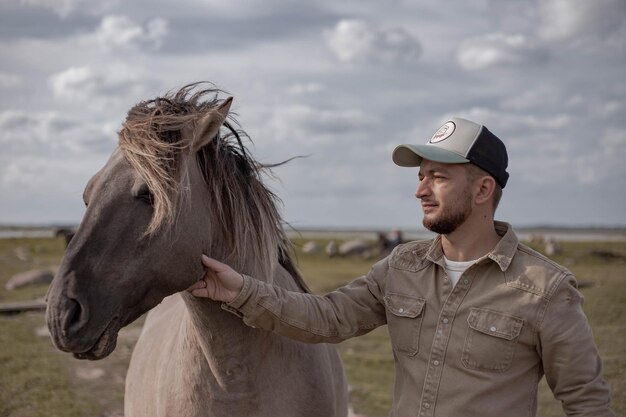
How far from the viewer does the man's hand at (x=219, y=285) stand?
2471 millimetres

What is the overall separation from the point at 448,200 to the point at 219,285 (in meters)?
0.98

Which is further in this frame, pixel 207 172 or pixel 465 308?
pixel 207 172

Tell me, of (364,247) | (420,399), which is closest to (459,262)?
(420,399)

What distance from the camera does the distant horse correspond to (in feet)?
7.20

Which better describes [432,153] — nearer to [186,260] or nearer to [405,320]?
A: [405,320]

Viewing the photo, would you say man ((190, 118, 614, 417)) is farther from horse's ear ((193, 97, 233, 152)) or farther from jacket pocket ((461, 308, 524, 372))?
horse's ear ((193, 97, 233, 152))

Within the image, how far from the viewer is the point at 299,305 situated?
2635mm

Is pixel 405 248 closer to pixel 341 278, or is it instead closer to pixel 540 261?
pixel 540 261

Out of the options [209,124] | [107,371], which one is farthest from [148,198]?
[107,371]

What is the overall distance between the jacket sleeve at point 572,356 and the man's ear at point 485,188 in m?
0.43

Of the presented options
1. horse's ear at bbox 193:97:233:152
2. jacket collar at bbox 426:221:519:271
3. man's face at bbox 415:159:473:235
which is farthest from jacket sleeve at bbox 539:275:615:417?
horse's ear at bbox 193:97:233:152

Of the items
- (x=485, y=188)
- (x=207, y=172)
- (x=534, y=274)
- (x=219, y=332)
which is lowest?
(x=219, y=332)

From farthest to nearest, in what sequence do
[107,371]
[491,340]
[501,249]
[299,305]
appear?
[107,371], [299,305], [501,249], [491,340]

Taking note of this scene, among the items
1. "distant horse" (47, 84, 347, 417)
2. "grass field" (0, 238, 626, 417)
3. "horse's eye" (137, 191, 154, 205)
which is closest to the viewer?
"distant horse" (47, 84, 347, 417)
